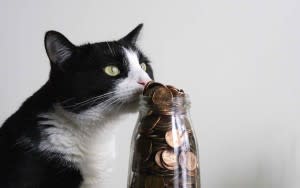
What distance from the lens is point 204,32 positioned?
1081mm

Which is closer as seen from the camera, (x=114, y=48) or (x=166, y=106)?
(x=166, y=106)

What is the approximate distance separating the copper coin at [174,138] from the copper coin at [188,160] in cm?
2

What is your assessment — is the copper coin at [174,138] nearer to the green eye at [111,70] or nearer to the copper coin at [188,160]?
the copper coin at [188,160]

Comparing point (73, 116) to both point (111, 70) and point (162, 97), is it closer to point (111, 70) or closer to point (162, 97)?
point (111, 70)

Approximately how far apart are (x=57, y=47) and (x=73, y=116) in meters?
0.13

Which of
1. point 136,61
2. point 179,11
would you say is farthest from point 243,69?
point 136,61

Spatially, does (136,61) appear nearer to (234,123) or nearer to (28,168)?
(28,168)

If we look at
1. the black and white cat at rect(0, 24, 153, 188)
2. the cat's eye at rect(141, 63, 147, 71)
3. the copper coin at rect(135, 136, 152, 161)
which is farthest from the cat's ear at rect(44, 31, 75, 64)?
the copper coin at rect(135, 136, 152, 161)

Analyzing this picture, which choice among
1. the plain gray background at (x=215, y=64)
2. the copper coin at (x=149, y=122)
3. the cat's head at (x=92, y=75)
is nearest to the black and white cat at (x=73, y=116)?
the cat's head at (x=92, y=75)

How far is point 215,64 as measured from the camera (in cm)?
107

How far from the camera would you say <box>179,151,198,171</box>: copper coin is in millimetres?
522

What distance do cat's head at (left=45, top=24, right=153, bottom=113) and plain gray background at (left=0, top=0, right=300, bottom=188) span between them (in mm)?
387

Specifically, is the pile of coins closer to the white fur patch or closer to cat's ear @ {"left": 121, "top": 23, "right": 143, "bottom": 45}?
the white fur patch

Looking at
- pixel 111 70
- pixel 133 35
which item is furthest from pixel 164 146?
pixel 133 35
